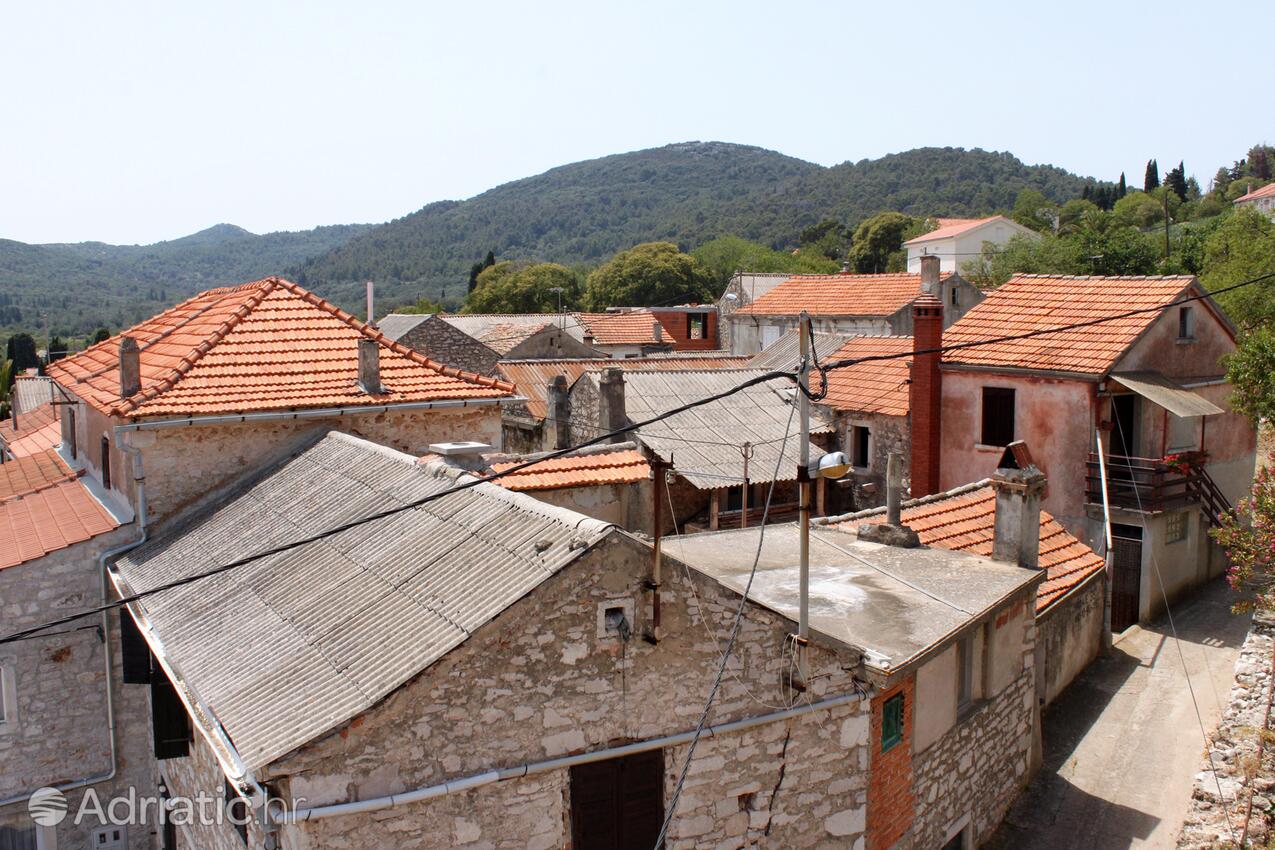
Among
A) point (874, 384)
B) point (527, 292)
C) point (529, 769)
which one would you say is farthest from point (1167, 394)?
point (527, 292)

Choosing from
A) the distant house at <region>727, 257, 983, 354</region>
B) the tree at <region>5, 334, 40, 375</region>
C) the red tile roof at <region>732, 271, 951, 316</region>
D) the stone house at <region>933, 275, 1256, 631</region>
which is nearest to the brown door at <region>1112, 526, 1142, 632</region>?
the stone house at <region>933, 275, 1256, 631</region>

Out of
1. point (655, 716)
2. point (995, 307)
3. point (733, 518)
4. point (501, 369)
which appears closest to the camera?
point (655, 716)

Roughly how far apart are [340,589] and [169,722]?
2.83 meters

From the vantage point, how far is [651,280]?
83500mm

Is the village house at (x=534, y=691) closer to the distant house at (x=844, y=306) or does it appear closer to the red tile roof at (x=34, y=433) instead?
the red tile roof at (x=34, y=433)

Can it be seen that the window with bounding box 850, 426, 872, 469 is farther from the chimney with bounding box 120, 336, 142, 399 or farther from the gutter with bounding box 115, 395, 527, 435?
the chimney with bounding box 120, 336, 142, 399

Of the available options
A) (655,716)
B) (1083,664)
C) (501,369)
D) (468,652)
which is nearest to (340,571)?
(468,652)

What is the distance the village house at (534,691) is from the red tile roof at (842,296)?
34.0m

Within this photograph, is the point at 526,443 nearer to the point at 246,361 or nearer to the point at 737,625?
the point at 246,361

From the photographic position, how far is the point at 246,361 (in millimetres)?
14859

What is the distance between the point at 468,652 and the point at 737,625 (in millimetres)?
2274

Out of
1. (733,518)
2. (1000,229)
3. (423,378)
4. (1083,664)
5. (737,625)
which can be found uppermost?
(1000,229)

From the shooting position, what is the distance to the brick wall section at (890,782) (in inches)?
372

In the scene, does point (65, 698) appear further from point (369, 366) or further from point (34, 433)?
point (34, 433)
